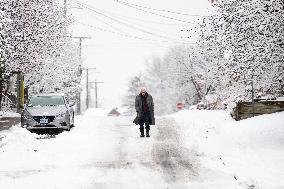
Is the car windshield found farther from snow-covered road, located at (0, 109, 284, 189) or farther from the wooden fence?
the wooden fence

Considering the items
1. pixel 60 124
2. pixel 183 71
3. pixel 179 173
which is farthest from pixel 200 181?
pixel 183 71

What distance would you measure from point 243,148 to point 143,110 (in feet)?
16.2

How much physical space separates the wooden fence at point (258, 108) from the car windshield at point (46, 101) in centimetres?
696

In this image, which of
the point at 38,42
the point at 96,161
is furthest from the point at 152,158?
the point at 38,42

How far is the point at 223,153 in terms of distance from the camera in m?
12.9

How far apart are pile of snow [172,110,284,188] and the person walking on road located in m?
1.35

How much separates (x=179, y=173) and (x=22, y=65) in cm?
1744

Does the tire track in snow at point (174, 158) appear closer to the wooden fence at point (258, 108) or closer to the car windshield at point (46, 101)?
the wooden fence at point (258, 108)

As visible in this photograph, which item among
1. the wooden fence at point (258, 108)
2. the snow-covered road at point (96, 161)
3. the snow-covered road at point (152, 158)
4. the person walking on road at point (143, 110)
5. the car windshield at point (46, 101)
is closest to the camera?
the snow-covered road at point (152, 158)

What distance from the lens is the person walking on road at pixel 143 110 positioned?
17.3 metres

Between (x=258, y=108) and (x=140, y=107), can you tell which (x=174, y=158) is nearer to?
(x=140, y=107)

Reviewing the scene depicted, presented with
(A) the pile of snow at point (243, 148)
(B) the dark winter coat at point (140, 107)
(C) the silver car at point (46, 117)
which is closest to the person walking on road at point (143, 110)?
(B) the dark winter coat at point (140, 107)

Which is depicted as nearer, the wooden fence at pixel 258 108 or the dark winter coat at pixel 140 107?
the dark winter coat at pixel 140 107

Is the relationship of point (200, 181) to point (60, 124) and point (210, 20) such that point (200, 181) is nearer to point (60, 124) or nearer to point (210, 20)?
point (210, 20)
